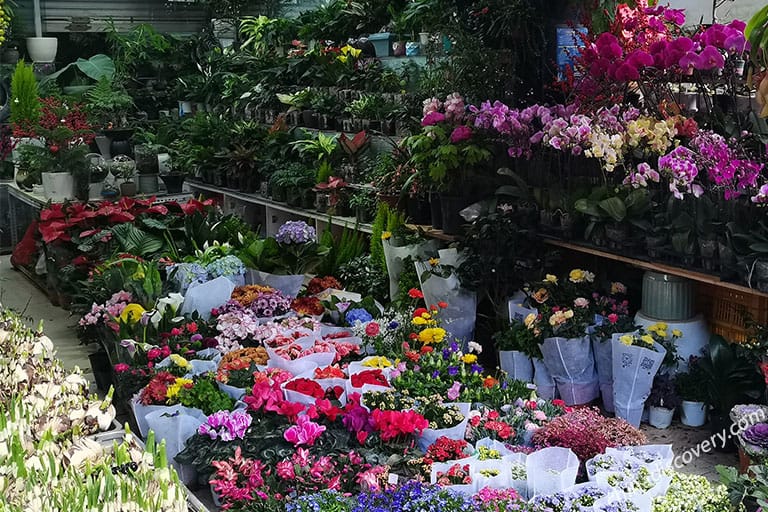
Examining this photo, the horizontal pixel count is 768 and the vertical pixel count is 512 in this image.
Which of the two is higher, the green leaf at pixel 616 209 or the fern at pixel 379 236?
the green leaf at pixel 616 209

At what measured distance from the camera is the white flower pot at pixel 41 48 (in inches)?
401

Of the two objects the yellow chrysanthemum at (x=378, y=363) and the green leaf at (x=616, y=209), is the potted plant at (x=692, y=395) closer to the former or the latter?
the green leaf at (x=616, y=209)

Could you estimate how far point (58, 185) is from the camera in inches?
285

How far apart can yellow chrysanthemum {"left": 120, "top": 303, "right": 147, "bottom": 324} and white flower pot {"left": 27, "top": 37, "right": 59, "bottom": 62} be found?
6858 mm

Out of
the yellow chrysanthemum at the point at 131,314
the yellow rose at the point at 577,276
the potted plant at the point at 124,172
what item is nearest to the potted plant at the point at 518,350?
the yellow rose at the point at 577,276

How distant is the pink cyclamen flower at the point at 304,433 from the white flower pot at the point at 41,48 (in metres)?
8.51

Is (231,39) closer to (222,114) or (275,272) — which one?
(222,114)

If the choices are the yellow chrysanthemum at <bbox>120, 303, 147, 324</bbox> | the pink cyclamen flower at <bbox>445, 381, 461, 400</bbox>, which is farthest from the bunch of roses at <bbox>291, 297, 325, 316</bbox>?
the pink cyclamen flower at <bbox>445, 381, 461, 400</bbox>

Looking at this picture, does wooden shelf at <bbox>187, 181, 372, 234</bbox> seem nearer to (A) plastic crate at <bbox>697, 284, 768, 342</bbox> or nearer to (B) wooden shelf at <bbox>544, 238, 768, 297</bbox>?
(B) wooden shelf at <bbox>544, 238, 768, 297</bbox>

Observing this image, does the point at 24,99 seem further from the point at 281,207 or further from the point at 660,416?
the point at 660,416

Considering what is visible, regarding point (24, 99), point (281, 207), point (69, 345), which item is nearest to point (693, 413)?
point (281, 207)

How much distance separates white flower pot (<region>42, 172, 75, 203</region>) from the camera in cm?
719

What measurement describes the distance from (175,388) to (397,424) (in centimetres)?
100

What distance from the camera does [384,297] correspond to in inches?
223
